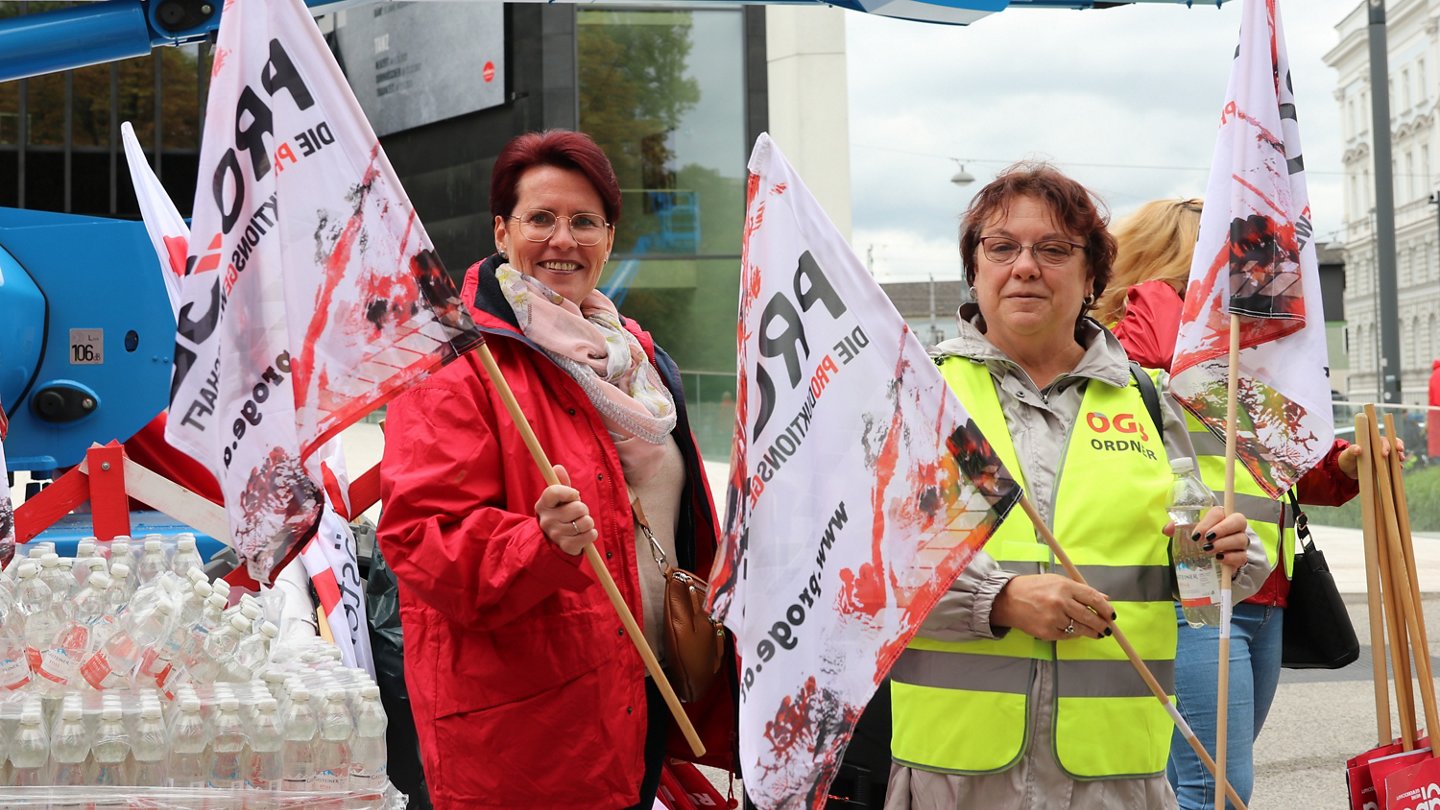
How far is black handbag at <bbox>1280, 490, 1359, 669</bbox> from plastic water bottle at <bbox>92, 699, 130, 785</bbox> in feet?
9.63

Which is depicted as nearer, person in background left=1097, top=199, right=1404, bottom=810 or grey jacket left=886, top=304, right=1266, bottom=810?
grey jacket left=886, top=304, right=1266, bottom=810

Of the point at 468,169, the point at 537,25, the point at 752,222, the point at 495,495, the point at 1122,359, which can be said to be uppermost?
the point at 537,25

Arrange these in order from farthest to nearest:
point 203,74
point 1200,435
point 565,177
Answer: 1. point 203,74
2. point 1200,435
3. point 565,177

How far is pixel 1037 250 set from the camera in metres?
3.22

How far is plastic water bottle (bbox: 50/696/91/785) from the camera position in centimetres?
265

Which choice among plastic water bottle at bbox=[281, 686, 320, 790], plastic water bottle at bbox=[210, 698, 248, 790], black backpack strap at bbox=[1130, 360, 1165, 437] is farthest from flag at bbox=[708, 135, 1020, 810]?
plastic water bottle at bbox=[210, 698, 248, 790]

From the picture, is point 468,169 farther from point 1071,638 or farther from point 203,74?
point 1071,638

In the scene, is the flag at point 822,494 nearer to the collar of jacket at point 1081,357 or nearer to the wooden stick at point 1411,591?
the collar of jacket at point 1081,357

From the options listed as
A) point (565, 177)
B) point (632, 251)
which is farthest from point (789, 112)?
point (565, 177)

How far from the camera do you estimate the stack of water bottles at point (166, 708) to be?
267 centimetres

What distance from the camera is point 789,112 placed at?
71.7 ft

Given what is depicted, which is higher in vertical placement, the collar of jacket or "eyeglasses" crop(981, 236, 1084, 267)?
"eyeglasses" crop(981, 236, 1084, 267)

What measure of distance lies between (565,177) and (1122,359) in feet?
4.18

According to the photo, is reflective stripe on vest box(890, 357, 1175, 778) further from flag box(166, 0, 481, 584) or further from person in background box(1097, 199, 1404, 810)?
flag box(166, 0, 481, 584)
